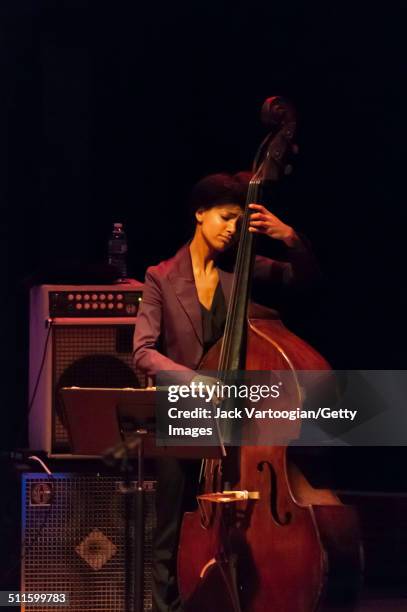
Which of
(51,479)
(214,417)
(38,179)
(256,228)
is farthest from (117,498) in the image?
A: (38,179)

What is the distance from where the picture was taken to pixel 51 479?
4.06 meters

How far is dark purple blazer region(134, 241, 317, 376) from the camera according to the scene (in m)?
3.74

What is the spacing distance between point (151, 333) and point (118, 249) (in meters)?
0.84

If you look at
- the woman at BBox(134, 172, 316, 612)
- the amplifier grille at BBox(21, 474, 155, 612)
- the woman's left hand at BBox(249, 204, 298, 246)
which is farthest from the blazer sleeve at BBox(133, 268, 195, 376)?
the amplifier grille at BBox(21, 474, 155, 612)

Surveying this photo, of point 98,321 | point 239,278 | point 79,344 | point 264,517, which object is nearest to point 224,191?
point 239,278

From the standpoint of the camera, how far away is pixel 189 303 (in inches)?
150

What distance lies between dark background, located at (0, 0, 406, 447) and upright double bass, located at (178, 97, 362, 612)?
1211mm

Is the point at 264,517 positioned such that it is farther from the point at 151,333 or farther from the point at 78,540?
the point at 78,540

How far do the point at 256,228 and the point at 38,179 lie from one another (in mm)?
1621

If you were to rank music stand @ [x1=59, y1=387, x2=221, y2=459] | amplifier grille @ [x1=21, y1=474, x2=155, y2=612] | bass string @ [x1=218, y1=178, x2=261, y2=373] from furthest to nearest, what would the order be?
amplifier grille @ [x1=21, y1=474, x2=155, y2=612] → bass string @ [x1=218, y1=178, x2=261, y2=373] → music stand @ [x1=59, y1=387, x2=221, y2=459]

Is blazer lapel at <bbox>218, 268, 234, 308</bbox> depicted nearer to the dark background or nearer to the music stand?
the music stand

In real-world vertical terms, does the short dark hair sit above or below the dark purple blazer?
above

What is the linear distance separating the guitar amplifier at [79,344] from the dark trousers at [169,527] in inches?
17.8

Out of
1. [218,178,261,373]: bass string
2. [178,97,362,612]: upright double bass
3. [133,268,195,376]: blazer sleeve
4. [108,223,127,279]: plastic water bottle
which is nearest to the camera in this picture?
[178,97,362,612]: upright double bass
